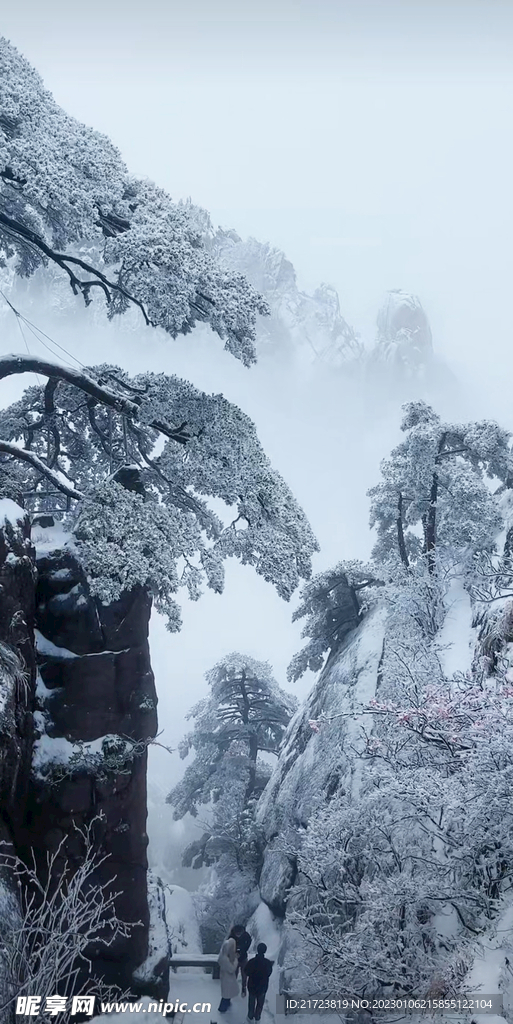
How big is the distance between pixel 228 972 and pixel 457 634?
22.5ft

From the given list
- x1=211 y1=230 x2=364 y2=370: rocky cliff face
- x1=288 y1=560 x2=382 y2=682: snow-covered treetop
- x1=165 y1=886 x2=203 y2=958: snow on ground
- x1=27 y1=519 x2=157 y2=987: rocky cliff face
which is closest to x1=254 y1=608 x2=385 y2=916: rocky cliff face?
x1=288 y1=560 x2=382 y2=682: snow-covered treetop

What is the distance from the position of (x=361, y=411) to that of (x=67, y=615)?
10125 cm

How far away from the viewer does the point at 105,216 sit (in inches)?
329

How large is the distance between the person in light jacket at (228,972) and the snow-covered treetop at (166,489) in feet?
16.2

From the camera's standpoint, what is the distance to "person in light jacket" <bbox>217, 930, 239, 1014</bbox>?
944 cm

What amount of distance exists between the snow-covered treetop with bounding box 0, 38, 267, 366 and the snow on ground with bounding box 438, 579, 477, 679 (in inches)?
253

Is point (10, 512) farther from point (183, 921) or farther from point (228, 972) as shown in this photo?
point (183, 921)

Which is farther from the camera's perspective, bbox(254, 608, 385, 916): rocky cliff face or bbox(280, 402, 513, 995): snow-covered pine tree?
bbox(254, 608, 385, 916): rocky cliff face

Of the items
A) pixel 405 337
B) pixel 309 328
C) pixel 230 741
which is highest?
pixel 309 328

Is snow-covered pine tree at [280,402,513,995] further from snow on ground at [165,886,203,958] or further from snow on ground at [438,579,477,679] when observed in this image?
snow on ground at [165,886,203,958]

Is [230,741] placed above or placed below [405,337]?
below

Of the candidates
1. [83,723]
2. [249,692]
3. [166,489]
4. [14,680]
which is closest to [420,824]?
[83,723]

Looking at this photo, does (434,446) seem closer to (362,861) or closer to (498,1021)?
(362,861)

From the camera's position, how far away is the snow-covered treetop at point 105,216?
7.60 m
